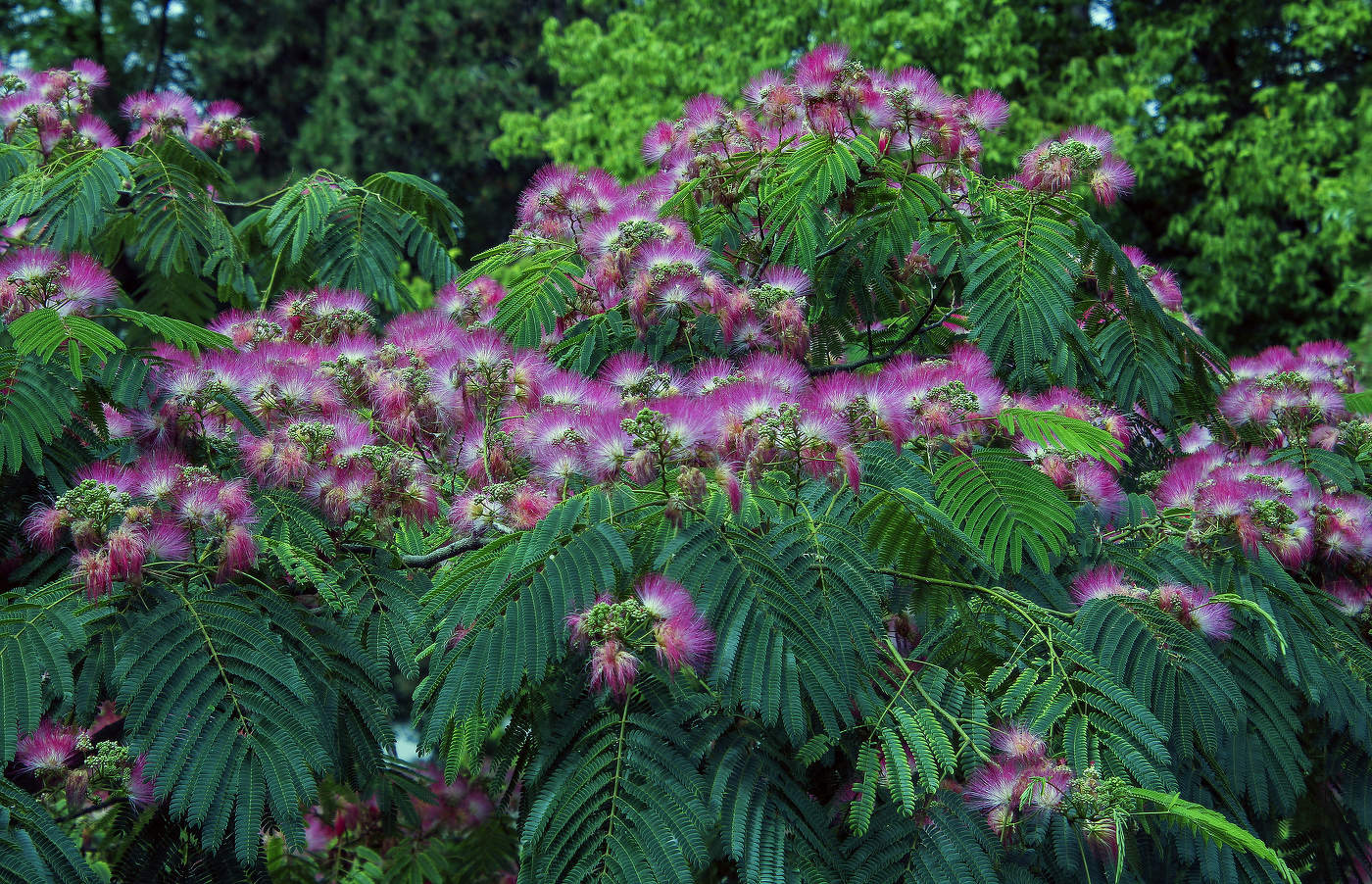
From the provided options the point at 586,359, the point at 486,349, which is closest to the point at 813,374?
the point at 586,359

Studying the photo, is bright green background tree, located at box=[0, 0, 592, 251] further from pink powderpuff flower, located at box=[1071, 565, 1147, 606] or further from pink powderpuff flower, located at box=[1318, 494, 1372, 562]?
pink powderpuff flower, located at box=[1071, 565, 1147, 606]

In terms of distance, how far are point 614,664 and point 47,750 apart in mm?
1502

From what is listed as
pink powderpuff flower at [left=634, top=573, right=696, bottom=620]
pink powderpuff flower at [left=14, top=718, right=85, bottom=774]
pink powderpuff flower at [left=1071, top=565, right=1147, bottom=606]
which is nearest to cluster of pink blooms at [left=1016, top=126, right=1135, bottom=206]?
pink powderpuff flower at [left=1071, top=565, right=1147, bottom=606]

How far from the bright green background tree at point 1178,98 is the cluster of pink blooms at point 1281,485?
27.0 ft

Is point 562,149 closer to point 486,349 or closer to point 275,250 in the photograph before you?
point 275,250

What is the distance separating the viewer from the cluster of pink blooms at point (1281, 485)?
3.25 m

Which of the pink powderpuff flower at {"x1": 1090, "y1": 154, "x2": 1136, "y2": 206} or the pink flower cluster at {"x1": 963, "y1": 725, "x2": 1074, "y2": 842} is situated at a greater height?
the pink powderpuff flower at {"x1": 1090, "y1": 154, "x2": 1136, "y2": 206}

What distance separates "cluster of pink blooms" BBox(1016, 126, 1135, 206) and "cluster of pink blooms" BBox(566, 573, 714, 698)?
202 centimetres

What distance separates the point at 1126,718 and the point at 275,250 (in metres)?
3.45

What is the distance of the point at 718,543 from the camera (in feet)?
8.47

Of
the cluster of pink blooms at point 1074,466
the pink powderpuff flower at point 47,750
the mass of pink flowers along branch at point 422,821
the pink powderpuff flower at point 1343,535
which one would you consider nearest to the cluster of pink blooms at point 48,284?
the pink powderpuff flower at point 47,750

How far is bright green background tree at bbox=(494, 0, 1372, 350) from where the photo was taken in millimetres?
12500

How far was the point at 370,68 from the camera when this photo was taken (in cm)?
1933

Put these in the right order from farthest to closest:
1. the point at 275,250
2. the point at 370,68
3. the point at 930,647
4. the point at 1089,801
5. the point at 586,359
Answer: the point at 370,68 → the point at 275,250 → the point at 586,359 → the point at 930,647 → the point at 1089,801
